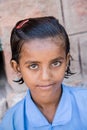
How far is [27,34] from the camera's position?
1.72 metres

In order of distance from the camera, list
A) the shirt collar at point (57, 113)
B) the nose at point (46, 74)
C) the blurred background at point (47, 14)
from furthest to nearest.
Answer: the blurred background at point (47, 14), the shirt collar at point (57, 113), the nose at point (46, 74)

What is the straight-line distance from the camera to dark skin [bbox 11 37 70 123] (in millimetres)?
1673

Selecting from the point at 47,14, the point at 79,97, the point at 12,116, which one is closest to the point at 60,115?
the point at 79,97

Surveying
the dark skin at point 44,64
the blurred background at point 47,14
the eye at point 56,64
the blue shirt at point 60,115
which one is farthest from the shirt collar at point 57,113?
the blurred background at point 47,14

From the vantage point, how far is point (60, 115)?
185 cm

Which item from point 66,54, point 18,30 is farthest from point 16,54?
point 66,54

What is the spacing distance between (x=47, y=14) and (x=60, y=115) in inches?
27.0

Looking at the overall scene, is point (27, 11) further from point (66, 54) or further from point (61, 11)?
point (66, 54)

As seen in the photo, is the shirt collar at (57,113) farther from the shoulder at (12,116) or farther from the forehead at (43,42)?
the forehead at (43,42)

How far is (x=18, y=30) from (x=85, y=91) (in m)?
0.45

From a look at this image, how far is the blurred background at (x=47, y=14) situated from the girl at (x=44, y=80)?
452mm

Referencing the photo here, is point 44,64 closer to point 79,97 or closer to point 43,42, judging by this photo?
point 43,42

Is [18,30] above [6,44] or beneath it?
above

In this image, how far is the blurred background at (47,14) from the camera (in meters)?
2.27
